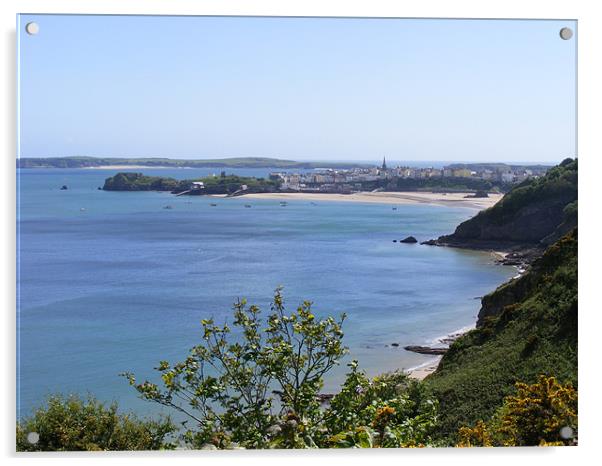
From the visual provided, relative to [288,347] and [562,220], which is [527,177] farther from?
[288,347]

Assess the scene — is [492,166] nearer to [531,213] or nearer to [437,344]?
[437,344]

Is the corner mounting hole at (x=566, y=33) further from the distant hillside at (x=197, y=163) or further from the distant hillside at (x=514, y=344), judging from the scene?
the distant hillside at (x=197, y=163)

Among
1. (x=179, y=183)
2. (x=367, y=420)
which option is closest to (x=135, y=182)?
(x=179, y=183)

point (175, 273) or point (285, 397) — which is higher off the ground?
point (175, 273)

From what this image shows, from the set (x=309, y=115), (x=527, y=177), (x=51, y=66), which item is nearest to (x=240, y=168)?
(x=309, y=115)

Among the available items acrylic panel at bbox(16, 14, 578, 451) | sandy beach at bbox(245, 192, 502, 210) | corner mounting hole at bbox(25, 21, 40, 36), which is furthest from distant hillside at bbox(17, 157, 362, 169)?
corner mounting hole at bbox(25, 21, 40, 36)

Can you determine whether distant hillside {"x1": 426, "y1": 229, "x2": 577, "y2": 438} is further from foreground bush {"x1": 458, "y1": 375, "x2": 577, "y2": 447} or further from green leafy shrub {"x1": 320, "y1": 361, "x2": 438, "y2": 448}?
green leafy shrub {"x1": 320, "y1": 361, "x2": 438, "y2": 448}
